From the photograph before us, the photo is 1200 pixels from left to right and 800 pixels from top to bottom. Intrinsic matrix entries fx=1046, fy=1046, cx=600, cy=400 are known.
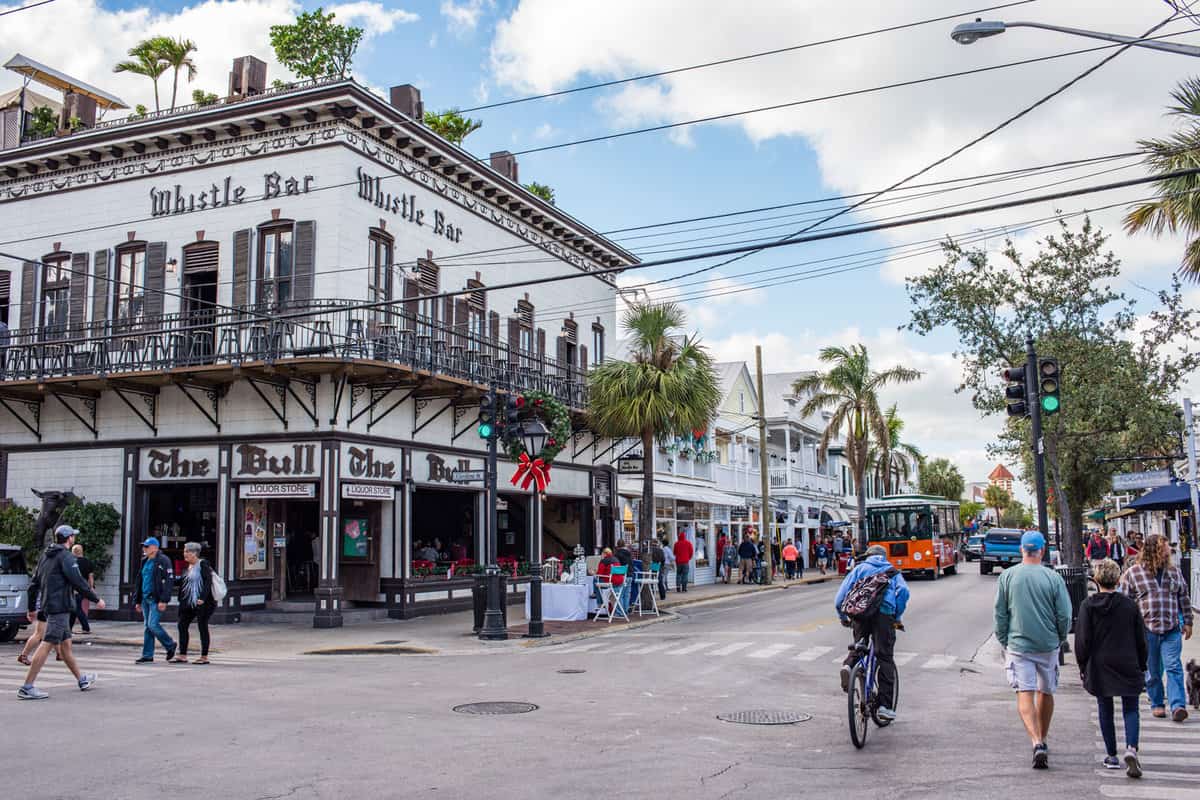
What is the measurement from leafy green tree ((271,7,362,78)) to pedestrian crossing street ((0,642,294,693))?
2395 cm

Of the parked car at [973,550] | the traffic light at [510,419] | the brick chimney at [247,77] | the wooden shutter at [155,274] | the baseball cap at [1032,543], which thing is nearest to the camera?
the baseball cap at [1032,543]

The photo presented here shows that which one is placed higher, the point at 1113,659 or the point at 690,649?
the point at 1113,659

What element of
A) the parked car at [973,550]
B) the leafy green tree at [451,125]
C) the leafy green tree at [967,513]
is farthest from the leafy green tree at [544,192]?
the leafy green tree at [967,513]

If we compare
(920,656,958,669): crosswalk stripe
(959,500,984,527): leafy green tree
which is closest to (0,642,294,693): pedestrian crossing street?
(920,656,958,669): crosswalk stripe

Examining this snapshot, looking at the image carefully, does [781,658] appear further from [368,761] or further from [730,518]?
[730,518]

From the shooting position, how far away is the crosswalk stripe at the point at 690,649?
16.6 meters

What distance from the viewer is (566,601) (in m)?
22.8

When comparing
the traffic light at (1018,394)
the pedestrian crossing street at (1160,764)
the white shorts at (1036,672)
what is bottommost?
the pedestrian crossing street at (1160,764)

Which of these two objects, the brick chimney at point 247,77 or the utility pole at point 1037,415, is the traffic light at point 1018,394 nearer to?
the utility pole at point 1037,415

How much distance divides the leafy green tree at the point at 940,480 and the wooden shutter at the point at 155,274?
79164 millimetres

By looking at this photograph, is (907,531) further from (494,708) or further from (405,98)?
(494,708)

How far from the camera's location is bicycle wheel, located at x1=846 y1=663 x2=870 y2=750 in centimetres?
877

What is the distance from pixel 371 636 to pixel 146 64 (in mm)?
19181

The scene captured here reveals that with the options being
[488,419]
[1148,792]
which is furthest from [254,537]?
[1148,792]
